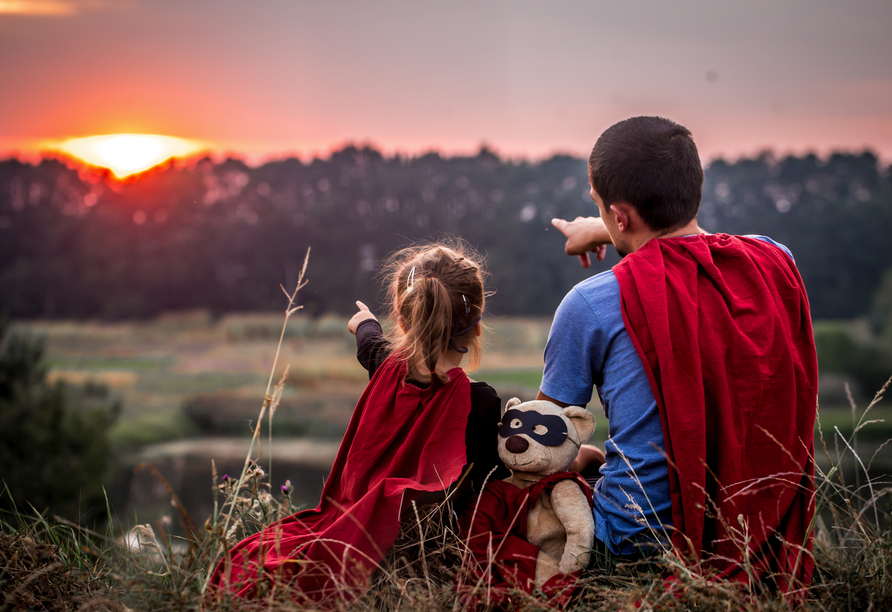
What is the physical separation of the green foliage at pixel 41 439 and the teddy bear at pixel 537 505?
14620 mm

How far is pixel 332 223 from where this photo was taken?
39.2 metres

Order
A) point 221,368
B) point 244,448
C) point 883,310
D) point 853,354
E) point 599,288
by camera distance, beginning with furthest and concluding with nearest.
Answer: point 221,368 < point 244,448 < point 883,310 < point 853,354 < point 599,288

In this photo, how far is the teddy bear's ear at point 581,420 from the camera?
2053 millimetres

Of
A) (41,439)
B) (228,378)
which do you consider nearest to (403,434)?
(41,439)

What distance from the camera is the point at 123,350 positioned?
4788 centimetres

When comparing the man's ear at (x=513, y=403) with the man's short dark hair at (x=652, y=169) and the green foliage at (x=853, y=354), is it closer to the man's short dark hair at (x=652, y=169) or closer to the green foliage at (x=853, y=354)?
the man's short dark hair at (x=652, y=169)

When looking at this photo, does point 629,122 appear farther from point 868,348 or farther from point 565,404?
point 868,348

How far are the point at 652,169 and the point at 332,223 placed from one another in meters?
Answer: 38.1

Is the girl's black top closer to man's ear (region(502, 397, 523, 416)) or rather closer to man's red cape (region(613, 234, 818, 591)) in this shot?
man's ear (region(502, 397, 523, 416))

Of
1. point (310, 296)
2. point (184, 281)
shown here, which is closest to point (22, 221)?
point (184, 281)

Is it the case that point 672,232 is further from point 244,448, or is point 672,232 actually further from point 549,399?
point 244,448

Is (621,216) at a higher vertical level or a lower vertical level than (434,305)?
higher

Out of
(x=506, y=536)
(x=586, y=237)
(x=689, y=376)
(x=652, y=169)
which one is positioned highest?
(x=652, y=169)

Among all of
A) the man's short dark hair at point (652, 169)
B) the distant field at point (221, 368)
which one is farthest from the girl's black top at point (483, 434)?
the distant field at point (221, 368)
